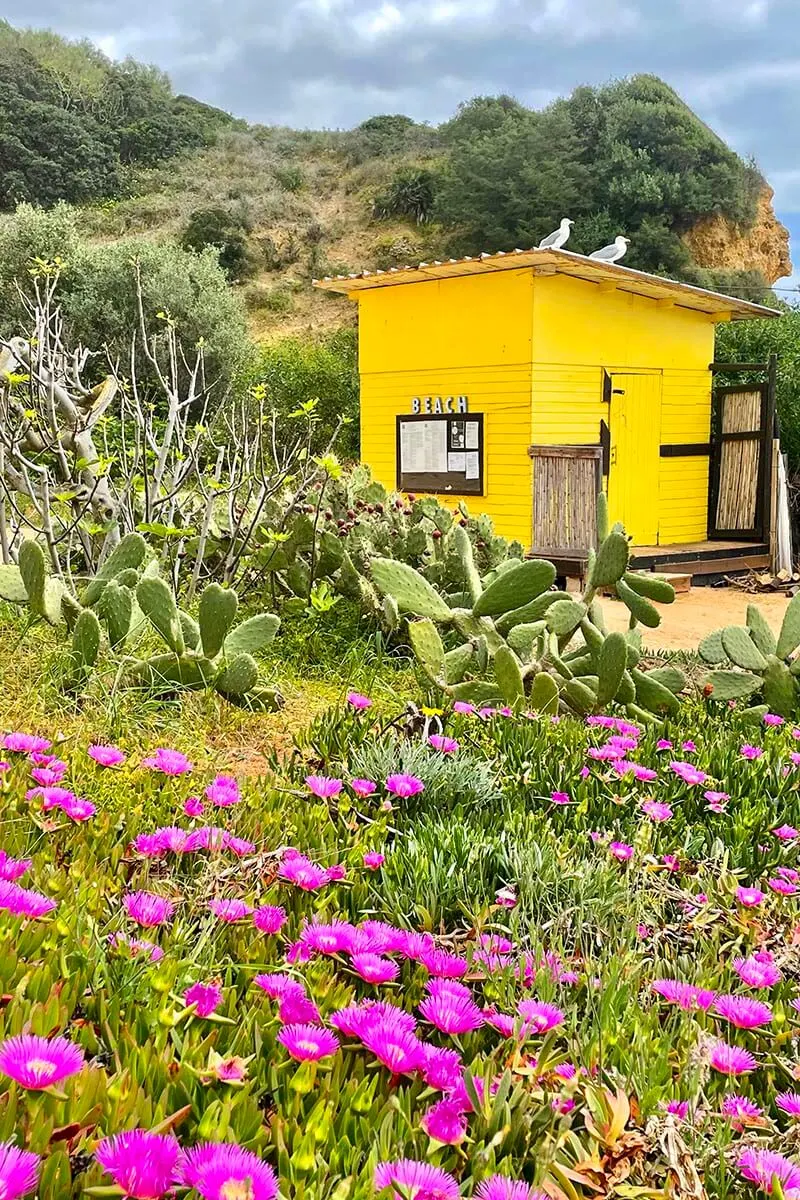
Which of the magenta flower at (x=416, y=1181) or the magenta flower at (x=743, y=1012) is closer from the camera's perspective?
the magenta flower at (x=416, y=1181)

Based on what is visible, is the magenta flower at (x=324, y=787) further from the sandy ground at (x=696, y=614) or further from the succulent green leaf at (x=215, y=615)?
the sandy ground at (x=696, y=614)

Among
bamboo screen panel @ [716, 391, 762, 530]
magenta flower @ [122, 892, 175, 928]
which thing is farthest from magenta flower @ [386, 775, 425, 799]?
bamboo screen panel @ [716, 391, 762, 530]

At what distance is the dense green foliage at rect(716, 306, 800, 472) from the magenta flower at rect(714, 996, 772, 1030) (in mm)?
15873

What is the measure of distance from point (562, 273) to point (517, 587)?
32.3 feet

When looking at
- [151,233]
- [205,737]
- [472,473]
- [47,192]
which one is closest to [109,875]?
[205,737]

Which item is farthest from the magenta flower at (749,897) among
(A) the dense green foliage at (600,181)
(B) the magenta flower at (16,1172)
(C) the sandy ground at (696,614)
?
(A) the dense green foliage at (600,181)

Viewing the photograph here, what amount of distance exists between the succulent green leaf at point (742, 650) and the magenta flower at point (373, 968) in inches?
124

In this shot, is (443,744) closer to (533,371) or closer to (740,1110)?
(740,1110)

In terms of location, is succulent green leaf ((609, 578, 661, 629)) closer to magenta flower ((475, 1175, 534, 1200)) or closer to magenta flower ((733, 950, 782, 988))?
magenta flower ((733, 950, 782, 988))

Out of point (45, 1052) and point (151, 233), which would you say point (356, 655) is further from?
point (151, 233)

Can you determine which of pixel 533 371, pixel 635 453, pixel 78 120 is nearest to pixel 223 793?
pixel 533 371

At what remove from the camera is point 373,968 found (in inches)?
51.4

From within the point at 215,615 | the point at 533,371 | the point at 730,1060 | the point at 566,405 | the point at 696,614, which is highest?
the point at 533,371

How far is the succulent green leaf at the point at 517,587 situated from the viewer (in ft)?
13.5
